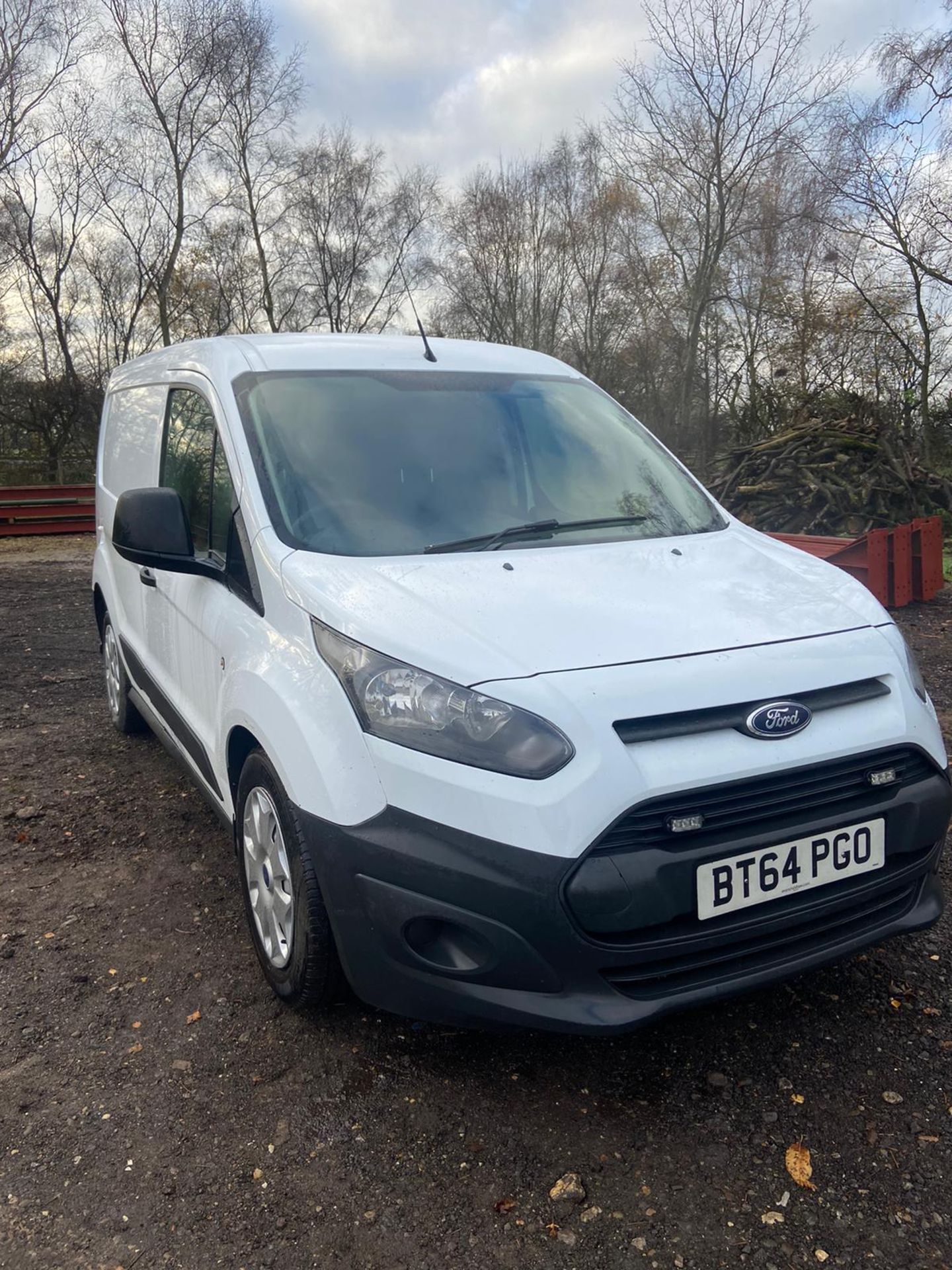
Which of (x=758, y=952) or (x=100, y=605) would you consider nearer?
(x=758, y=952)

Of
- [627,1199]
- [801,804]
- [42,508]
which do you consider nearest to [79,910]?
[627,1199]

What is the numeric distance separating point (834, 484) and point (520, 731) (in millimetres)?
9852

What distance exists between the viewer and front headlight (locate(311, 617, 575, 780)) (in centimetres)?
204

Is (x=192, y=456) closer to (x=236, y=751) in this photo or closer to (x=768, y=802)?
(x=236, y=751)

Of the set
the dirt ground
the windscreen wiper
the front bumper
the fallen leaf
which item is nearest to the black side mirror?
the windscreen wiper

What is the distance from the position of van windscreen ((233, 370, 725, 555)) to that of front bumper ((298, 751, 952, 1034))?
0.99 metres

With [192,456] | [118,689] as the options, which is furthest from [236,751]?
[118,689]

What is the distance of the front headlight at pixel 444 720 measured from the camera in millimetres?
2039

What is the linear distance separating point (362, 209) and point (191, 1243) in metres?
34.8

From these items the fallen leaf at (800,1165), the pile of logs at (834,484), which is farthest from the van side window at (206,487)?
the pile of logs at (834,484)

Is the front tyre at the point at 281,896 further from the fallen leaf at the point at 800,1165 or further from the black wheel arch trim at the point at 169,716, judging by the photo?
the fallen leaf at the point at 800,1165

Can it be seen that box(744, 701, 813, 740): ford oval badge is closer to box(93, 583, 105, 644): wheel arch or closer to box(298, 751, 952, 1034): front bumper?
box(298, 751, 952, 1034): front bumper

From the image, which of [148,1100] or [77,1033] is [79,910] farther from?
[148,1100]

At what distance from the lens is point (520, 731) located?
2.06m
